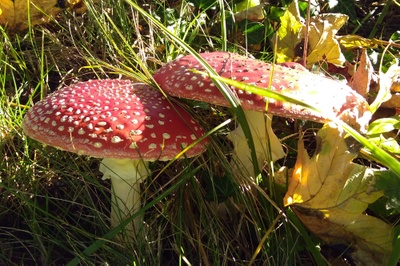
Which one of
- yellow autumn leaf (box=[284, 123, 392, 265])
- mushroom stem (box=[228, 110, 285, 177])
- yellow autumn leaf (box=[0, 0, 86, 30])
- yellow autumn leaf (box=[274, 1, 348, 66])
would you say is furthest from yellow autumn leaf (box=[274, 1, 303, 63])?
yellow autumn leaf (box=[0, 0, 86, 30])

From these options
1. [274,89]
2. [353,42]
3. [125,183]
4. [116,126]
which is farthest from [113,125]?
[353,42]

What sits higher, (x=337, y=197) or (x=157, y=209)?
(x=337, y=197)

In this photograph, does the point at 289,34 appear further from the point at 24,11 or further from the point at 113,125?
the point at 24,11

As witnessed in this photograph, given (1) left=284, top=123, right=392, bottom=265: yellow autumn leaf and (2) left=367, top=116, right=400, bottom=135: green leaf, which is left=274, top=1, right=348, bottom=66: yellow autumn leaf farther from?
(1) left=284, top=123, right=392, bottom=265: yellow autumn leaf

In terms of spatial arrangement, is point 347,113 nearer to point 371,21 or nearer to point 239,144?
point 239,144

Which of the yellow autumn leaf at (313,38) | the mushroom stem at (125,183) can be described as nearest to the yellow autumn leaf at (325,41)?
the yellow autumn leaf at (313,38)
